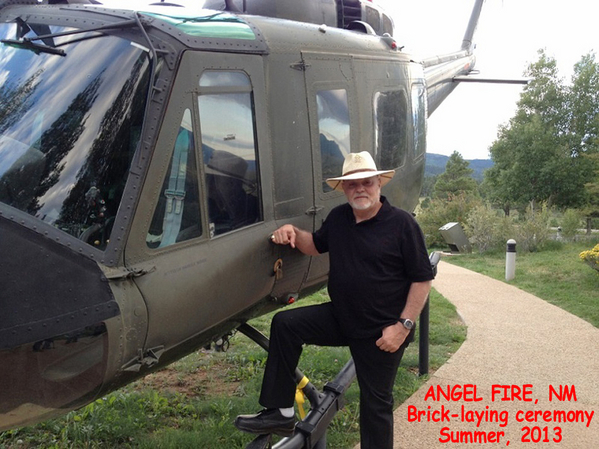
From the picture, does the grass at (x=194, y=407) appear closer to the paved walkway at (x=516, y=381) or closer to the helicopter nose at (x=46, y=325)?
the paved walkway at (x=516, y=381)

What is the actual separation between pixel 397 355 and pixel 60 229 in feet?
6.41

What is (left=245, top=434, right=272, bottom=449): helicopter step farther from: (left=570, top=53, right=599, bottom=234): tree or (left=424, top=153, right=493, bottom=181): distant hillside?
(left=570, top=53, right=599, bottom=234): tree

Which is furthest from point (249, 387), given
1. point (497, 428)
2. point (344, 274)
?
point (344, 274)

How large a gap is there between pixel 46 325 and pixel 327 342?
67.6 inches

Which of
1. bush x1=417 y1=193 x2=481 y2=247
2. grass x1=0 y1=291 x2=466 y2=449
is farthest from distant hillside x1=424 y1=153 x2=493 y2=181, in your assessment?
grass x1=0 y1=291 x2=466 y2=449

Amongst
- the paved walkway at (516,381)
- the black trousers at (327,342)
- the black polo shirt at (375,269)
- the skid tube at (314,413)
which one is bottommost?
the paved walkway at (516,381)

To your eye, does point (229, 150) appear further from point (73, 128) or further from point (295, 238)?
point (73, 128)

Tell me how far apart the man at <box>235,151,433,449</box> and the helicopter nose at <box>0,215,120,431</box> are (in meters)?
1.11

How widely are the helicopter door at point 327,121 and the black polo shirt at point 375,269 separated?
0.44 m

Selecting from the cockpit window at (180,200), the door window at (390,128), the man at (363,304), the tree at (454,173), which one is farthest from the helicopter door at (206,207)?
the tree at (454,173)

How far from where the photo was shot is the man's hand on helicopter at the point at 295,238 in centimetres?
327

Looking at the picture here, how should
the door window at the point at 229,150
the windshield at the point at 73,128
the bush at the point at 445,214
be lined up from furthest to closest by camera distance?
1. the bush at the point at 445,214
2. the door window at the point at 229,150
3. the windshield at the point at 73,128

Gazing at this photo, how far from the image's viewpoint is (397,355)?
11.1ft

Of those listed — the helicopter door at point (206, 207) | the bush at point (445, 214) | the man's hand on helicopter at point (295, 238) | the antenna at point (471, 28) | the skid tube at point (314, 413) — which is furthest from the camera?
the bush at point (445, 214)
